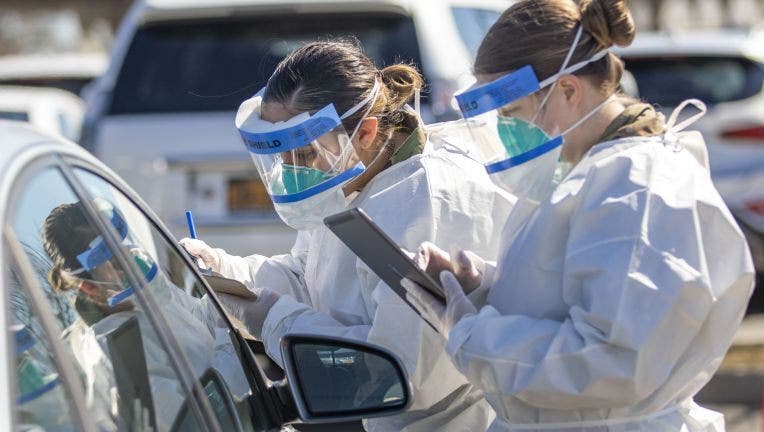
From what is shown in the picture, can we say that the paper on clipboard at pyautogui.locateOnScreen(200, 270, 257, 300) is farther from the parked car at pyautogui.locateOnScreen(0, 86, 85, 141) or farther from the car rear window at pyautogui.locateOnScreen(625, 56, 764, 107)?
the car rear window at pyautogui.locateOnScreen(625, 56, 764, 107)

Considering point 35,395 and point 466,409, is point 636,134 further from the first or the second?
point 35,395

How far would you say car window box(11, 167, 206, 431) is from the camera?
75.7 inches

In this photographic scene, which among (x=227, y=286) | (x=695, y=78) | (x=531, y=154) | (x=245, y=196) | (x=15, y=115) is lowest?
(x=695, y=78)

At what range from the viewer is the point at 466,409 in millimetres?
3133

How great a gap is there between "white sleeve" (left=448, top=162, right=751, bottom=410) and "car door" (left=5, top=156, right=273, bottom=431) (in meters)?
0.48

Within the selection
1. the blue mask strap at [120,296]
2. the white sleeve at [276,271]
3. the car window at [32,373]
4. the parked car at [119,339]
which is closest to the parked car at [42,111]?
the white sleeve at [276,271]

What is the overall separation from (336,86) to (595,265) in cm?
89

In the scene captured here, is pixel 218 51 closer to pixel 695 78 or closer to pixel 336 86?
pixel 336 86

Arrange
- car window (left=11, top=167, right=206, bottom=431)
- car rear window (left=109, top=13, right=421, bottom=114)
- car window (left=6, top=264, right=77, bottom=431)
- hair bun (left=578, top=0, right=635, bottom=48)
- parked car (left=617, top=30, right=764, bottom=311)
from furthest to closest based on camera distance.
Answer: parked car (left=617, top=30, right=764, bottom=311), car rear window (left=109, top=13, right=421, bottom=114), hair bun (left=578, top=0, right=635, bottom=48), car window (left=11, top=167, right=206, bottom=431), car window (left=6, top=264, right=77, bottom=431)

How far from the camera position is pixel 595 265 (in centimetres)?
247

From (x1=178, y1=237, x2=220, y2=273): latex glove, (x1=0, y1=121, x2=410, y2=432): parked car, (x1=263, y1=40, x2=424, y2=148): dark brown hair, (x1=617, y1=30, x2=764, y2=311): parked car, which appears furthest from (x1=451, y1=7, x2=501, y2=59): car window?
(x1=0, y1=121, x2=410, y2=432): parked car

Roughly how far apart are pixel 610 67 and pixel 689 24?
97.0 feet

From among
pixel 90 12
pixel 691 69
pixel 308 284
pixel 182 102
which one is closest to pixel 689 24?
pixel 90 12

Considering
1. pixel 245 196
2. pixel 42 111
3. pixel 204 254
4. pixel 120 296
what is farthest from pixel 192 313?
pixel 42 111
